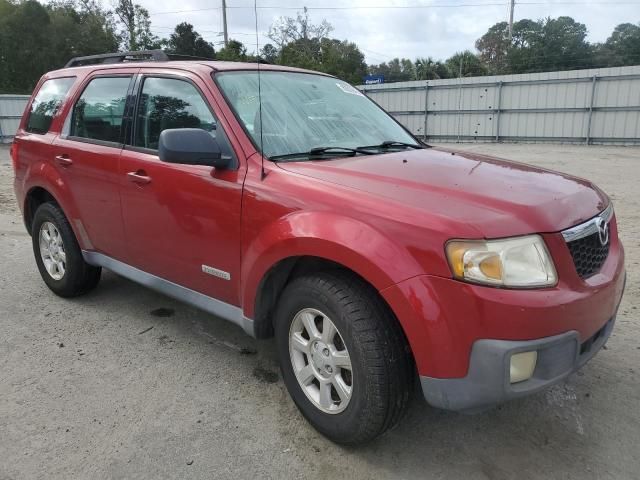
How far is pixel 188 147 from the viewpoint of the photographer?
266cm

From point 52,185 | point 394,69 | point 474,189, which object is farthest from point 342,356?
point 394,69

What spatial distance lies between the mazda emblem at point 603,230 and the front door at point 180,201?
1729 millimetres

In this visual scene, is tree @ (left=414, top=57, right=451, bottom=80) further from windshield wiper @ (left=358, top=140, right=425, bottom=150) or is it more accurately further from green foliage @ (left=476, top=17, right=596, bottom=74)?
windshield wiper @ (left=358, top=140, right=425, bottom=150)

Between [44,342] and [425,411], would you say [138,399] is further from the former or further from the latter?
[425,411]

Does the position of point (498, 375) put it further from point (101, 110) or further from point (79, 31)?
point (79, 31)

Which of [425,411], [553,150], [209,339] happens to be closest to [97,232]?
[209,339]

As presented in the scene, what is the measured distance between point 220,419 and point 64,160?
7.87 ft

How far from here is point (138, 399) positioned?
2971 millimetres

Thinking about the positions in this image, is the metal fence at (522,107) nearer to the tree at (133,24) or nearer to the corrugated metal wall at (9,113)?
the corrugated metal wall at (9,113)

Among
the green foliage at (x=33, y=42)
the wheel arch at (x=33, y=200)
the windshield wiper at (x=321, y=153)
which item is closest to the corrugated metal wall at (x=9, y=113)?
the wheel arch at (x=33, y=200)

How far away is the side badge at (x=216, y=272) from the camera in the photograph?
9.60 feet

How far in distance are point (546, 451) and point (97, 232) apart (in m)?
3.20

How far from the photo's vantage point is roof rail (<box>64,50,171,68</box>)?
12.5ft

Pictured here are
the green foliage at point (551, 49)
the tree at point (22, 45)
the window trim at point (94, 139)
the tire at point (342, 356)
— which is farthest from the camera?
the green foliage at point (551, 49)
